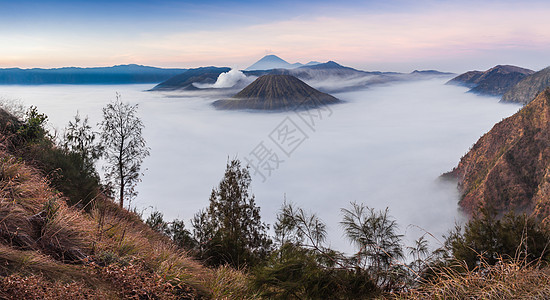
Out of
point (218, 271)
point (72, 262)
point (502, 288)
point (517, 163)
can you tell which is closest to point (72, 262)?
point (72, 262)

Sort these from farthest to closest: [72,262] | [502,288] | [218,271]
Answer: [218,271] → [72,262] → [502,288]

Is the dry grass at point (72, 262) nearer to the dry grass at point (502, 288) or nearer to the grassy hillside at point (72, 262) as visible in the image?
the grassy hillside at point (72, 262)

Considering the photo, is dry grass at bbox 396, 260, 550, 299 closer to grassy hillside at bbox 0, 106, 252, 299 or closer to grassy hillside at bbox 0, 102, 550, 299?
grassy hillside at bbox 0, 102, 550, 299

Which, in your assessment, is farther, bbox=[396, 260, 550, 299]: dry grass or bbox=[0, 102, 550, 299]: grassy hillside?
bbox=[0, 102, 550, 299]: grassy hillside

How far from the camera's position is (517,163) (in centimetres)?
7962

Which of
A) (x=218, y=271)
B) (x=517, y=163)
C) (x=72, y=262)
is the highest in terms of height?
(x=72, y=262)

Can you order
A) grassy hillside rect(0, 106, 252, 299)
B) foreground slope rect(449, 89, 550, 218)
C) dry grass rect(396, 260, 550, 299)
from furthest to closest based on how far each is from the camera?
foreground slope rect(449, 89, 550, 218) → grassy hillside rect(0, 106, 252, 299) → dry grass rect(396, 260, 550, 299)

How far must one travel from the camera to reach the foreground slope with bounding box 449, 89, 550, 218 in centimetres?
7450

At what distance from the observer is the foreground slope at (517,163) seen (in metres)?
74.5

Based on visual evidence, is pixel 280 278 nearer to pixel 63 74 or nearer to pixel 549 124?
pixel 549 124

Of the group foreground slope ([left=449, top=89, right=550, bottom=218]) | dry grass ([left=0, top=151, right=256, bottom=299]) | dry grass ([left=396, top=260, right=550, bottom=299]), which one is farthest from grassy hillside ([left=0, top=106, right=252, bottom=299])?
foreground slope ([left=449, top=89, right=550, bottom=218])

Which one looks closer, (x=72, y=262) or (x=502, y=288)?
(x=502, y=288)

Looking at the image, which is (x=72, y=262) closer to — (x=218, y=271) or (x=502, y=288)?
(x=218, y=271)

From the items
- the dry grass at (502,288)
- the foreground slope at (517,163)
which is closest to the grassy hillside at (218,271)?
the dry grass at (502,288)
